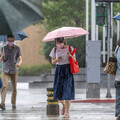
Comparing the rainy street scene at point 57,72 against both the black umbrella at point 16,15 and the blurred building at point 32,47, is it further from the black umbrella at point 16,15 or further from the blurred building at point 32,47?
the blurred building at point 32,47

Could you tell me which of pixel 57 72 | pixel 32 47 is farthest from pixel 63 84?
pixel 32 47

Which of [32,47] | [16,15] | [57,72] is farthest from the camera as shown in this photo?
Answer: [32,47]

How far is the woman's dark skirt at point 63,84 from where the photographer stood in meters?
12.3

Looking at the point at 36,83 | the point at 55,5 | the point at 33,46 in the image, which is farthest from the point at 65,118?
the point at 33,46

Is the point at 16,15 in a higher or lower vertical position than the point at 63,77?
higher

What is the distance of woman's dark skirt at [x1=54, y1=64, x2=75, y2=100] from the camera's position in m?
12.3

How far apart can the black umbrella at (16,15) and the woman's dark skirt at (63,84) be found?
420 cm

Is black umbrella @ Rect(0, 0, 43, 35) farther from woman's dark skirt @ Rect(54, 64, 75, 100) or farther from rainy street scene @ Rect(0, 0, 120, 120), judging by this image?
woman's dark skirt @ Rect(54, 64, 75, 100)

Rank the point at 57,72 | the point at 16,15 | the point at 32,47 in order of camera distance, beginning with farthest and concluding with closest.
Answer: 1. the point at 32,47
2. the point at 57,72
3. the point at 16,15

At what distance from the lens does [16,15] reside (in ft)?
26.1

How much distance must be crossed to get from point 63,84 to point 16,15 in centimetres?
456

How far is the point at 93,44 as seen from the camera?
1905 cm

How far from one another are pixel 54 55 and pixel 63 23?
21292 mm

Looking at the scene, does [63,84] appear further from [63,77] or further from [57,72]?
[57,72]
